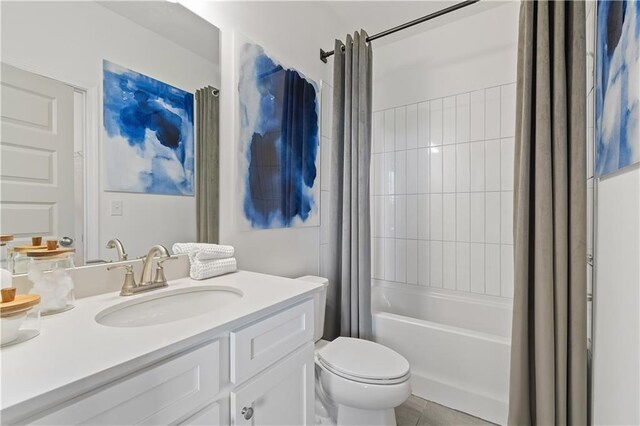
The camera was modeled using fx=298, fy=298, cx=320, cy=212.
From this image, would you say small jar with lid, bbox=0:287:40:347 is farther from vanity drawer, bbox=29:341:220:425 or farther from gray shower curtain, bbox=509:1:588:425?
gray shower curtain, bbox=509:1:588:425

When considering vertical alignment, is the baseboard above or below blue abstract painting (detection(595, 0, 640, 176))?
below

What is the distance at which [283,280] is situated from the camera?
118 centimetres

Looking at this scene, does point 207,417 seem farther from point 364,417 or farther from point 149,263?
point 364,417

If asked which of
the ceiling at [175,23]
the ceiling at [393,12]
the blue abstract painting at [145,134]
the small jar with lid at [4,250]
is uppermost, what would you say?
the ceiling at [393,12]

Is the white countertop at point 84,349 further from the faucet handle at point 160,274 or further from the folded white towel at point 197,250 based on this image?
the folded white towel at point 197,250

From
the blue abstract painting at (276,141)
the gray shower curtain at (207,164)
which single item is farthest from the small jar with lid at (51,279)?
the blue abstract painting at (276,141)

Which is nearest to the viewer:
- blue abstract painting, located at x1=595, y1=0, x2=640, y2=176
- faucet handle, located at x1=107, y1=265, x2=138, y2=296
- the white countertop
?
the white countertop

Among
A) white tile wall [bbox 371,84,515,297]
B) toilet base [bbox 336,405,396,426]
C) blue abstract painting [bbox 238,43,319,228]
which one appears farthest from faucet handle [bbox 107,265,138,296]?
white tile wall [bbox 371,84,515,297]

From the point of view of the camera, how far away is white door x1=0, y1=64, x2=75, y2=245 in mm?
783

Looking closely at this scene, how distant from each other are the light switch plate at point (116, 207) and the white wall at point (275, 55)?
1.47 feet

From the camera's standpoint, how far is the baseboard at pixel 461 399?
155 centimetres

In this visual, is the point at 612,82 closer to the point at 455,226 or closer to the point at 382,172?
the point at 455,226

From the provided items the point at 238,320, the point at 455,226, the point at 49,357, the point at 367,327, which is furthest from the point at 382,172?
the point at 49,357

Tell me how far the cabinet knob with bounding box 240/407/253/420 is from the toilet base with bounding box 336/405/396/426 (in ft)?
2.27
